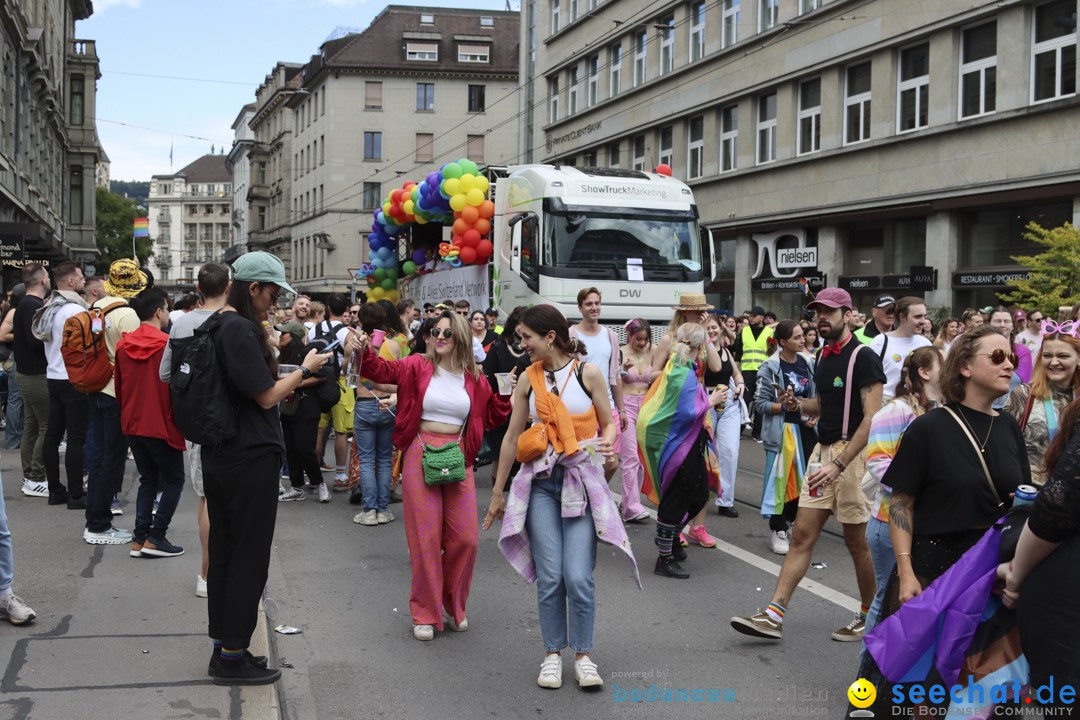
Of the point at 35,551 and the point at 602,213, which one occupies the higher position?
the point at 602,213

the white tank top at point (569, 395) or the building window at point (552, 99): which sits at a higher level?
the building window at point (552, 99)

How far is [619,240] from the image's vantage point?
17.1m

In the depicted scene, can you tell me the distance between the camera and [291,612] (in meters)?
6.31

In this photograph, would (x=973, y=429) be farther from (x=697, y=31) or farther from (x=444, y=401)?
(x=697, y=31)

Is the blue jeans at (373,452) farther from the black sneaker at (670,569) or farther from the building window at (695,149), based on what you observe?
the building window at (695,149)

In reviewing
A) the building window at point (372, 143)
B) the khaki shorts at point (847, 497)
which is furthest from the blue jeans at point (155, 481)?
the building window at point (372, 143)

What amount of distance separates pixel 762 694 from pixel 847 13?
906 inches

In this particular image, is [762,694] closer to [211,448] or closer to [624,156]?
[211,448]

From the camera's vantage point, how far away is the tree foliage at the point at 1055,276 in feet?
51.9

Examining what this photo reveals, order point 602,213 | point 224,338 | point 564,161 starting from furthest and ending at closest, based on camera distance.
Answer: point 564,161 < point 602,213 < point 224,338

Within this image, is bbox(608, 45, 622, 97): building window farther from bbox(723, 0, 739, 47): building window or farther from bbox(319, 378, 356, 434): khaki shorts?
bbox(319, 378, 356, 434): khaki shorts

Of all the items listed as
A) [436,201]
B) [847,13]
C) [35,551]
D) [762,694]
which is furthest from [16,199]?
[762,694]

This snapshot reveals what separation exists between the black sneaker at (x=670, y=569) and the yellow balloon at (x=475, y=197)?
1274cm

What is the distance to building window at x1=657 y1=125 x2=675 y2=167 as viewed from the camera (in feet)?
110
